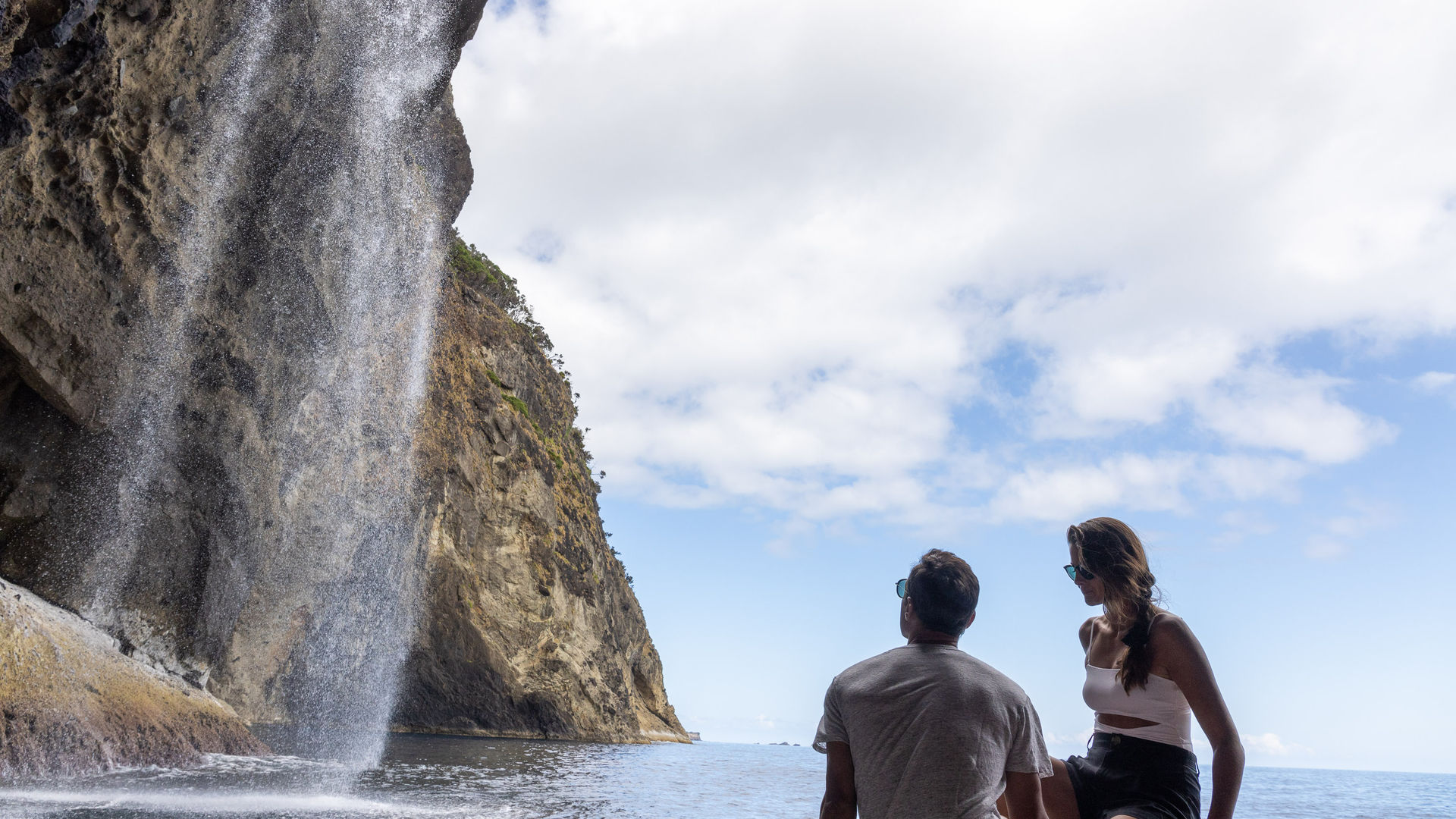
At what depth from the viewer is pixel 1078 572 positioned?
2812 mm

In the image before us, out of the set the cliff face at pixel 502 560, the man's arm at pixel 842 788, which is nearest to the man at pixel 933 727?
the man's arm at pixel 842 788

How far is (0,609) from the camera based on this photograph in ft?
30.2

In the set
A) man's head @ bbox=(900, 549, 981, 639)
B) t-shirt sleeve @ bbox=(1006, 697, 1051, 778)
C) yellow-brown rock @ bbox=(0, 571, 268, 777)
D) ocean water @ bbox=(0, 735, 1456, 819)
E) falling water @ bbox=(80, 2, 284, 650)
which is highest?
falling water @ bbox=(80, 2, 284, 650)

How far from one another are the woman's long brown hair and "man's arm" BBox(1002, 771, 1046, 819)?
46 centimetres

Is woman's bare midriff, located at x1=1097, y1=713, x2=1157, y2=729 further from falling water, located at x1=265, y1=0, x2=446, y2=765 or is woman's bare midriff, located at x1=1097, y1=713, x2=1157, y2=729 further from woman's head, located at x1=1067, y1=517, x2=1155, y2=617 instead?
falling water, located at x1=265, y1=0, x2=446, y2=765

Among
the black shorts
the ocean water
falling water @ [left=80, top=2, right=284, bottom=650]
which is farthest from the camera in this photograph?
falling water @ [left=80, top=2, right=284, bottom=650]

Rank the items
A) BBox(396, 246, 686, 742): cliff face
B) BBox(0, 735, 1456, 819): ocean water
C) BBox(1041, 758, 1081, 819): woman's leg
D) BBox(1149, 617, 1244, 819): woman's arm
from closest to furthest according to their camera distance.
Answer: BBox(1149, 617, 1244, 819): woman's arm < BBox(1041, 758, 1081, 819): woman's leg < BBox(0, 735, 1456, 819): ocean water < BBox(396, 246, 686, 742): cliff face

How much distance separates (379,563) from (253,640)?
13.3ft

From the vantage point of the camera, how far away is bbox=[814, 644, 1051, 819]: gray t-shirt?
226 cm

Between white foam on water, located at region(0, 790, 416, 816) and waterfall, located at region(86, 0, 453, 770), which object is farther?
waterfall, located at region(86, 0, 453, 770)

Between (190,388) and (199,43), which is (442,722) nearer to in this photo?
(190,388)

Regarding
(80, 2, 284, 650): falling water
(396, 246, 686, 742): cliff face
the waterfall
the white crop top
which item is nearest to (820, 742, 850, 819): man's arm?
the white crop top

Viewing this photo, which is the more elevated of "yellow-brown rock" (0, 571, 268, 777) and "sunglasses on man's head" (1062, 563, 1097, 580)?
"sunglasses on man's head" (1062, 563, 1097, 580)

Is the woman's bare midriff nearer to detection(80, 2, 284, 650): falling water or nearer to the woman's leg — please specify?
the woman's leg
